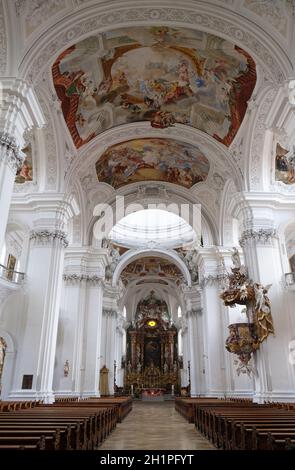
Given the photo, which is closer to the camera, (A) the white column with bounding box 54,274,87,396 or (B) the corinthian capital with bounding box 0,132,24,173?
(B) the corinthian capital with bounding box 0,132,24,173

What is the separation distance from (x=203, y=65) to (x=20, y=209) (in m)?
7.42

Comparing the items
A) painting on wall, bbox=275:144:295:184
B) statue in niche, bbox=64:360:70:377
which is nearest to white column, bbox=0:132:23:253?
statue in niche, bbox=64:360:70:377

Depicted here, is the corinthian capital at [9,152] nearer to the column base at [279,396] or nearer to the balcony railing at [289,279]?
the balcony railing at [289,279]

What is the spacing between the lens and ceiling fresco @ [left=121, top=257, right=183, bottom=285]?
2788 centimetres

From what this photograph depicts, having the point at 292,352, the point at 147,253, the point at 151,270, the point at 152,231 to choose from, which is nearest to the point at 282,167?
the point at 292,352

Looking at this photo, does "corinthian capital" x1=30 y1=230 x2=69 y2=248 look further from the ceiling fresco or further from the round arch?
the ceiling fresco

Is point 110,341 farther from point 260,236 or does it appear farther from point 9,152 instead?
point 9,152

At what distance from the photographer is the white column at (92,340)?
14828mm

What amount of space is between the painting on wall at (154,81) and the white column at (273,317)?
148 inches

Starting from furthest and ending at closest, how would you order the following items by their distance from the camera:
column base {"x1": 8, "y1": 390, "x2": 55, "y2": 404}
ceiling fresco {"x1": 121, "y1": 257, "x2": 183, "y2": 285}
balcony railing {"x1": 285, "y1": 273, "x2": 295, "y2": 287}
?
ceiling fresco {"x1": 121, "y1": 257, "x2": 183, "y2": 285} → balcony railing {"x1": 285, "y1": 273, "x2": 295, "y2": 287} → column base {"x1": 8, "y1": 390, "x2": 55, "y2": 404}

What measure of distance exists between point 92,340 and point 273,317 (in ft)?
26.2

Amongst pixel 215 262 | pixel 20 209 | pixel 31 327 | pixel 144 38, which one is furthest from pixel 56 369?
pixel 144 38

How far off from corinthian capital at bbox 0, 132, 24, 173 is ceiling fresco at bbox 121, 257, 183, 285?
19945 millimetres

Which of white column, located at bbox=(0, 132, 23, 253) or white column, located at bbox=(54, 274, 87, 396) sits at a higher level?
white column, located at bbox=(0, 132, 23, 253)
